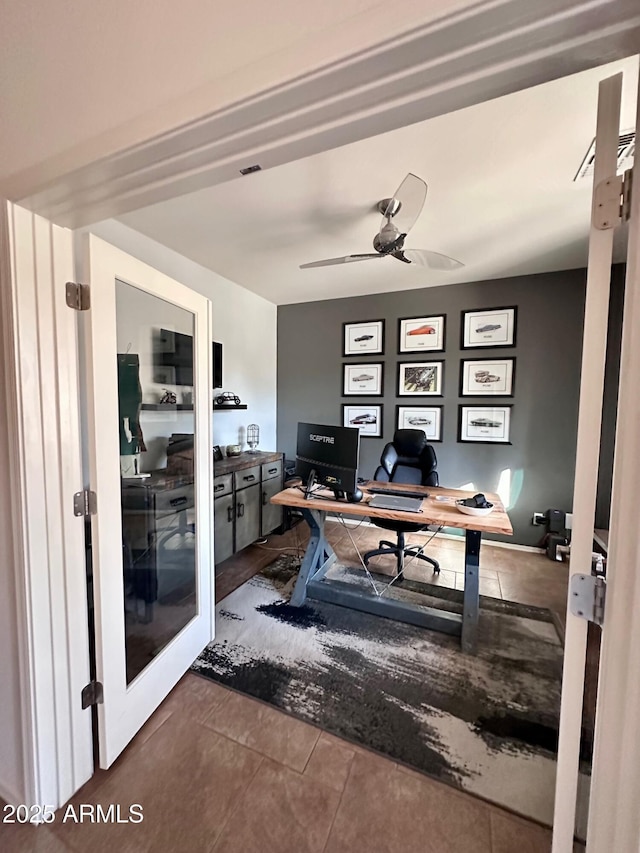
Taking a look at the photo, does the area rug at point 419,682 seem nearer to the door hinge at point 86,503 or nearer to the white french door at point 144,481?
the white french door at point 144,481

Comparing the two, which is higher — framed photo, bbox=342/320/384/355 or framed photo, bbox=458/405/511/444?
framed photo, bbox=342/320/384/355

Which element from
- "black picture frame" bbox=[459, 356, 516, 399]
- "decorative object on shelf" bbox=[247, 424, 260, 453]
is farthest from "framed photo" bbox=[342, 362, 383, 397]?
"decorative object on shelf" bbox=[247, 424, 260, 453]

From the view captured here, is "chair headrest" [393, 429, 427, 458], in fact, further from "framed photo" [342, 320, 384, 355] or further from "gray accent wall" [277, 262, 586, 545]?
"framed photo" [342, 320, 384, 355]

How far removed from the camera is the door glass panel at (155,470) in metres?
1.45

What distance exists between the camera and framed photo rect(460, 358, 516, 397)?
3383mm

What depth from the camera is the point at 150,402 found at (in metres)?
1.73

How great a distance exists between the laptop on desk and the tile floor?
1104mm

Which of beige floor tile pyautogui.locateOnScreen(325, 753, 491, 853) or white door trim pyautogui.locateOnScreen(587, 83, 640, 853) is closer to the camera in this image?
white door trim pyautogui.locateOnScreen(587, 83, 640, 853)

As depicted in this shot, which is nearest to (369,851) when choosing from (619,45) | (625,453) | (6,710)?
(6,710)

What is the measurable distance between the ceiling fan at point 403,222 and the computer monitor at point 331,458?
1153 millimetres

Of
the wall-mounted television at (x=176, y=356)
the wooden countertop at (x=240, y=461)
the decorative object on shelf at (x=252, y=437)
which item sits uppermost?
the wall-mounted television at (x=176, y=356)

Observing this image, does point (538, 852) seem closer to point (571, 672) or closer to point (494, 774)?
point (494, 774)

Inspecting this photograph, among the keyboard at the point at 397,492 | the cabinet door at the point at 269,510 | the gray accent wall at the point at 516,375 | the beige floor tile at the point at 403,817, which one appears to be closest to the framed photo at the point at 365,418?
the gray accent wall at the point at 516,375

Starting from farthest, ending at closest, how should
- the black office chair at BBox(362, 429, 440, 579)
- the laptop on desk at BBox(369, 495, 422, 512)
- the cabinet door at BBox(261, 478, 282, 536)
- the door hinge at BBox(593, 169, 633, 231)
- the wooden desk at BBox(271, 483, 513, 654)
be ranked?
the cabinet door at BBox(261, 478, 282, 536), the black office chair at BBox(362, 429, 440, 579), the laptop on desk at BBox(369, 495, 422, 512), the wooden desk at BBox(271, 483, 513, 654), the door hinge at BBox(593, 169, 633, 231)
